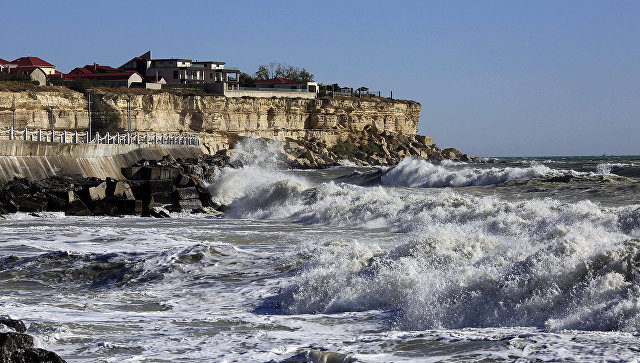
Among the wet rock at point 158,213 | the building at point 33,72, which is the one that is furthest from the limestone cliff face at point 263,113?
the wet rock at point 158,213

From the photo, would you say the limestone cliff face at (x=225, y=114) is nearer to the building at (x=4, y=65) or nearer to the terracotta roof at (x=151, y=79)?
the terracotta roof at (x=151, y=79)

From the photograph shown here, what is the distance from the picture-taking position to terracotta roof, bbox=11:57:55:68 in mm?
90075

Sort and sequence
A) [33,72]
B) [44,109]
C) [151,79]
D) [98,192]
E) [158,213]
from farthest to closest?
[151,79] → [33,72] → [44,109] → [98,192] → [158,213]

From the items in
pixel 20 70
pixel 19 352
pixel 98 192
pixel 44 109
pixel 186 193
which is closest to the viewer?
pixel 19 352

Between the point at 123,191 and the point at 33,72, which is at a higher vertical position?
the point at 33,72

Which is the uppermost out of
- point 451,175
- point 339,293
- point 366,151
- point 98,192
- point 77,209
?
point 366,151

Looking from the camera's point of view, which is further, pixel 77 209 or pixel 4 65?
pixel 4 65

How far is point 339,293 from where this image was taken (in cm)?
1216

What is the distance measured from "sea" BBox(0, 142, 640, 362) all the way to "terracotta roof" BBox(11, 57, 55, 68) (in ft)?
242

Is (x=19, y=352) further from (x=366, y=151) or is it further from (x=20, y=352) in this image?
(x=366, y=151)

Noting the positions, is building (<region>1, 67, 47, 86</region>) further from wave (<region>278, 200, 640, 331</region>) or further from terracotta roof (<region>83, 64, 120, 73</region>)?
wave (<region>278, 200, 640, 331</region>)

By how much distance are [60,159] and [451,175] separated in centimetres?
2285

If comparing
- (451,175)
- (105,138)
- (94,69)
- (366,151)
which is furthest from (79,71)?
(451,175)

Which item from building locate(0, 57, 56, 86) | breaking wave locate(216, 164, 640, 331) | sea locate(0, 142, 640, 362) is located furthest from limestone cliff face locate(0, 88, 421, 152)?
breaking wave locate(216, 164, 640, 331)
